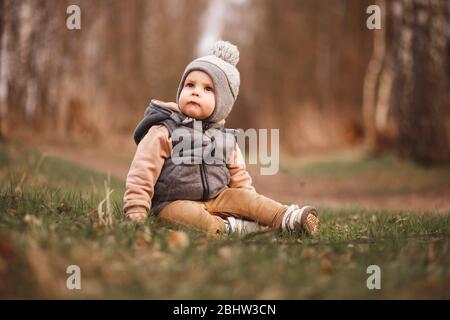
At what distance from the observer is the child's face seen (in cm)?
319

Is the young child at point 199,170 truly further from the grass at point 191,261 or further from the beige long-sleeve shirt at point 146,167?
the grass at point 191,261

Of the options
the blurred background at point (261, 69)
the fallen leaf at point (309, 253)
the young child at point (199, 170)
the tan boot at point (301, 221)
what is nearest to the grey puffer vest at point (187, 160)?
the young child at point (199, 170)

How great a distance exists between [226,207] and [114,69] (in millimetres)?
14281

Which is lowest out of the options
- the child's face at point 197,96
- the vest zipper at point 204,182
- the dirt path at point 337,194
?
the dirt path at point 337,194

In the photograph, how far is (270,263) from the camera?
84.1 inches

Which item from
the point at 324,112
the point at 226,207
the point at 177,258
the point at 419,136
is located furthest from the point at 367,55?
the point at 177,258

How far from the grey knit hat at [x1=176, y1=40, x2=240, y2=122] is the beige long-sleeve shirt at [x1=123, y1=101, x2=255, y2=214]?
0.84ft

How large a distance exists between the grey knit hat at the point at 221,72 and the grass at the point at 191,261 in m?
0.85

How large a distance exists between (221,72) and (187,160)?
59 cm

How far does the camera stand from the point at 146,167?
9.86 ft

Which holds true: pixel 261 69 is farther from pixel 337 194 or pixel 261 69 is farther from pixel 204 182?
pixel 204 182

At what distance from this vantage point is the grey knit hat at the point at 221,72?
3.23 metres

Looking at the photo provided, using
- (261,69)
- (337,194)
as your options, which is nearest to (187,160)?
(337,194)

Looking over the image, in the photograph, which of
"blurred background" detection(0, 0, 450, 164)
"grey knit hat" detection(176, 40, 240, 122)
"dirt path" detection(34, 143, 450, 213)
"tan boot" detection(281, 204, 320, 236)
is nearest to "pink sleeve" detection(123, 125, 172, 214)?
"grey knit hat" detection(176, 40, 240, 122)
